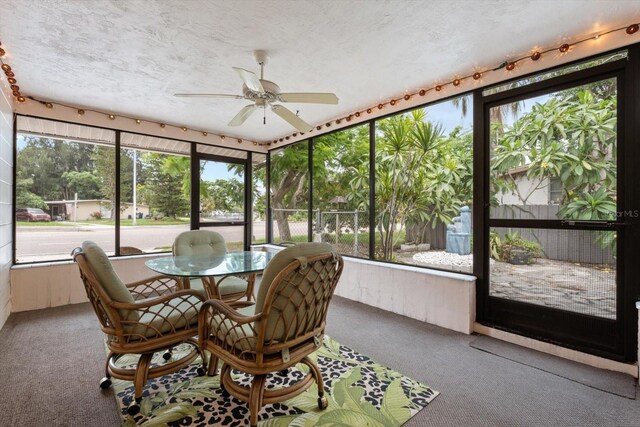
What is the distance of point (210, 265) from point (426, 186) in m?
2.81

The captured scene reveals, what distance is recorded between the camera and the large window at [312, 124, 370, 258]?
436 centimetres

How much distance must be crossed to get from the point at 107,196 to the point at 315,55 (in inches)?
145

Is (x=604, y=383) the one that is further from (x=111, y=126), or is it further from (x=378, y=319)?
(x=111, y=126)

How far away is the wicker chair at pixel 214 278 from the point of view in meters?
2.76

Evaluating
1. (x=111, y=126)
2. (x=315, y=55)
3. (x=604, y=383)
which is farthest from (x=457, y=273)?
(x=111, y=126)

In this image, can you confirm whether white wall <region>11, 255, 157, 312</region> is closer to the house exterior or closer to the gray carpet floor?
the gray carpet floor

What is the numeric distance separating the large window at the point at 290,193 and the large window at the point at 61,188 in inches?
106

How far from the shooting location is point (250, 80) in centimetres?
214

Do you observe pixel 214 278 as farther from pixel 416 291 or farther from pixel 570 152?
pixel 570 152

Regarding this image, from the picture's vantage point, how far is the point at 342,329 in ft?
9.85

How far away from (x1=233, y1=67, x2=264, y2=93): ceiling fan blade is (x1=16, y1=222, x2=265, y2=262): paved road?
3.43 meters

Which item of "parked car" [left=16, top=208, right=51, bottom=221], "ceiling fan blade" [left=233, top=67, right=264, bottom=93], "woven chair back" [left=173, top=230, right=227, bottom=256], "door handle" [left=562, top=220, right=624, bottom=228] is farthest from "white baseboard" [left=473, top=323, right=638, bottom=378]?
"parked car" [left=16, top=208, right=51, bottom=221]

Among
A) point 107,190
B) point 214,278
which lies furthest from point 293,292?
point 107,190

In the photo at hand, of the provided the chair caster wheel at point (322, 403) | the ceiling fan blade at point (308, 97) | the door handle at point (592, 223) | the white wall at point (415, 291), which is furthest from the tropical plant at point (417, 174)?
the chair caster wheel at point (322, 403)
